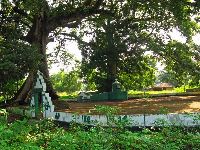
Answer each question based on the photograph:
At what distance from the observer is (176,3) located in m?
23.1

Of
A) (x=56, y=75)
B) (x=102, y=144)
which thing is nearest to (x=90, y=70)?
(x=102, y=144)

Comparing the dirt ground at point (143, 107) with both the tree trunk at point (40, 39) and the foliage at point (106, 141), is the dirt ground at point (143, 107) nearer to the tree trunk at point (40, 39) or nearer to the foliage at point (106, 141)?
the tree trunk at point (40, 39)

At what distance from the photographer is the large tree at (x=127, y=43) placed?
100ft

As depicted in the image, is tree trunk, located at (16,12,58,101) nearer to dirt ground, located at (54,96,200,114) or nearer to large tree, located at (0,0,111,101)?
large tree, located at (0,0,111,101)

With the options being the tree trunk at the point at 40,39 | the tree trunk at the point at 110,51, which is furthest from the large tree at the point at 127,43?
the tree trunk at the point at 40,39

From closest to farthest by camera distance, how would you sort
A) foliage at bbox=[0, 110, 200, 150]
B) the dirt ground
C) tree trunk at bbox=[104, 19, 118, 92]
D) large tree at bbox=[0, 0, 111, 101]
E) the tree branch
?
foliage at bbox=[0, 110, 200, 150] < the dirt ground < large tree at bbox=[0, 0, 111, 101] < the tree branch < tree trunk at bbox=[104, 19, 118, 92]

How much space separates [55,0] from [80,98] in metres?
10.1

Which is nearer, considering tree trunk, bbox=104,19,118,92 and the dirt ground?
the dirt ground

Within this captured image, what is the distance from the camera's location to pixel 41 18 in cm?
2902

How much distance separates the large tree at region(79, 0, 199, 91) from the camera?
3056 centimetres

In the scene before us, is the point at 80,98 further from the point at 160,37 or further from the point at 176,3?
the point at 176,3

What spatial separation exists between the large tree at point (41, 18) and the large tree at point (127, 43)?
2502 millimetres

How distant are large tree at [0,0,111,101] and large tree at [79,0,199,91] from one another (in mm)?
2502

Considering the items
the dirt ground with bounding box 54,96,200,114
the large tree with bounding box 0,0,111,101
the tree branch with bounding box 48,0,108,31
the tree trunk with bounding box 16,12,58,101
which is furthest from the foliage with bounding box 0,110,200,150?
the tree branch with bounding box 48,0,108,31
